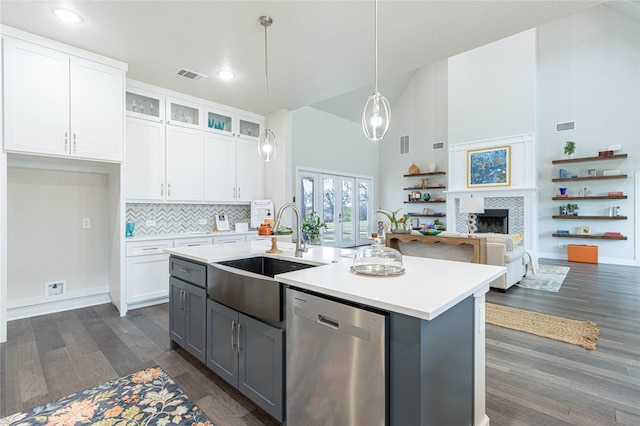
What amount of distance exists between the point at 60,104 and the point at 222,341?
2.94 meters

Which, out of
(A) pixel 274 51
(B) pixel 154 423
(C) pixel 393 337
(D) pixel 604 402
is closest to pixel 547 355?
(D) pixel 604 402

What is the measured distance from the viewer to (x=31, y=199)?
3.45 meters

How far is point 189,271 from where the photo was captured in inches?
95.3

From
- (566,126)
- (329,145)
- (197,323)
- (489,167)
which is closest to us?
(197,323)

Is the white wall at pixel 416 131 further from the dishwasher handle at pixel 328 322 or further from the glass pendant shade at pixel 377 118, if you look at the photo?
the dishwasher handle at pixel 328 322

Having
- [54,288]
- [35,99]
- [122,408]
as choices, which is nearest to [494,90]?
[35,99]

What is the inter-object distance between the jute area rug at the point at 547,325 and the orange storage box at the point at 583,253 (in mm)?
4411

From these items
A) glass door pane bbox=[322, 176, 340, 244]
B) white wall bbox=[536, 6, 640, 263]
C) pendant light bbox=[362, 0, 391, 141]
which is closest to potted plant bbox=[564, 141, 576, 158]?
white wall bbox=[536, 6, 640, 263]

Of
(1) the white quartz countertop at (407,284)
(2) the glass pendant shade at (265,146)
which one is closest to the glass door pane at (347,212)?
(2) the glass pendant shade at (265,146)

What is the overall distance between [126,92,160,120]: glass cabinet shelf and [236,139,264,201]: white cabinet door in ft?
4.09

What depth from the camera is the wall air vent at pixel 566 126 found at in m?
6.81

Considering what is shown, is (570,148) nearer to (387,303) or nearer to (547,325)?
(547,325)

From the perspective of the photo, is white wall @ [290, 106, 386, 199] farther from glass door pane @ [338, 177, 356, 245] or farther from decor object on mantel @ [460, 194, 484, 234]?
decor object on mantel @ [460, 194, 484, 234]

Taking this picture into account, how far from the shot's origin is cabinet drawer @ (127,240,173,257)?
362cm
